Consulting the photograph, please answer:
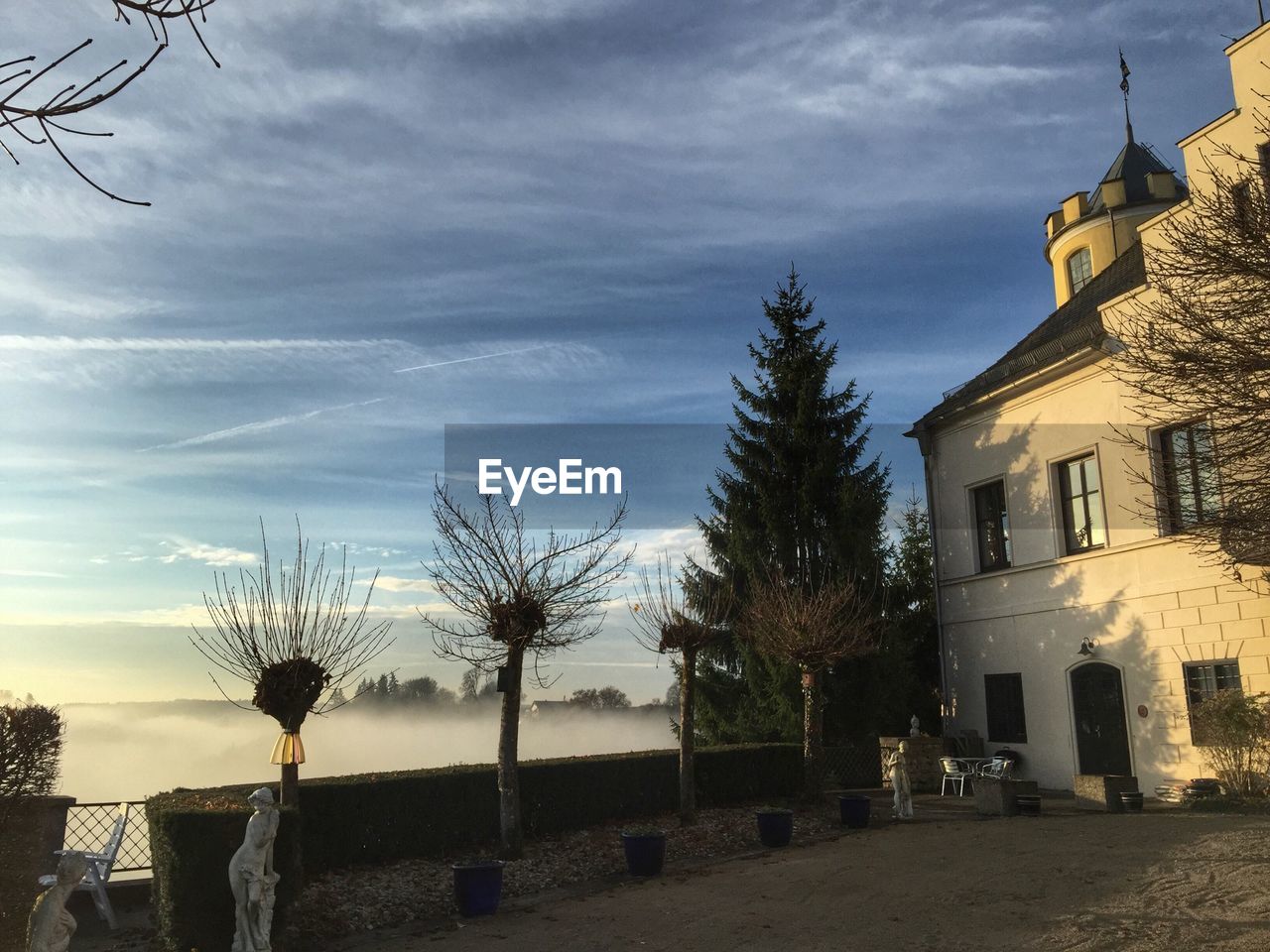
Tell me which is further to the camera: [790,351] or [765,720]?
[790,351]

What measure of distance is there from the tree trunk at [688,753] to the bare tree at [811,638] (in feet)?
6.56

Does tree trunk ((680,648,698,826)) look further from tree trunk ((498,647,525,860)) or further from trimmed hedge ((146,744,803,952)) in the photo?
tree trunk ((498,647,525,860))

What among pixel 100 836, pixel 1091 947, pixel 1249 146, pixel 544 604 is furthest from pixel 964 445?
pixel 100 836

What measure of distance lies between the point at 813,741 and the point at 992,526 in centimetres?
757

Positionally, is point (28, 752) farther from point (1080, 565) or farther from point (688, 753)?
point (1080, 565)

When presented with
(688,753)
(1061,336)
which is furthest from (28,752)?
(1061,336)

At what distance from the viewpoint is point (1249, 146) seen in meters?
16.2

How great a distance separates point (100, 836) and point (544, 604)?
6569mm

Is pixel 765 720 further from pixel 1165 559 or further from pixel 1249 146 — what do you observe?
pixel 1249 146

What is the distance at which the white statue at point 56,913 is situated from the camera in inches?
303

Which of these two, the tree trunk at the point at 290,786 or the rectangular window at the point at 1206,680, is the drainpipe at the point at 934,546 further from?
the tree trunk at the point at 290,786

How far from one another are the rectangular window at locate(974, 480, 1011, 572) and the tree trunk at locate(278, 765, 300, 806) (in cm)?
1653

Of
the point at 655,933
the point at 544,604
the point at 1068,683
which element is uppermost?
the point at 544,604

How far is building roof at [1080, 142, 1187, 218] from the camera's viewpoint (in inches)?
1177
